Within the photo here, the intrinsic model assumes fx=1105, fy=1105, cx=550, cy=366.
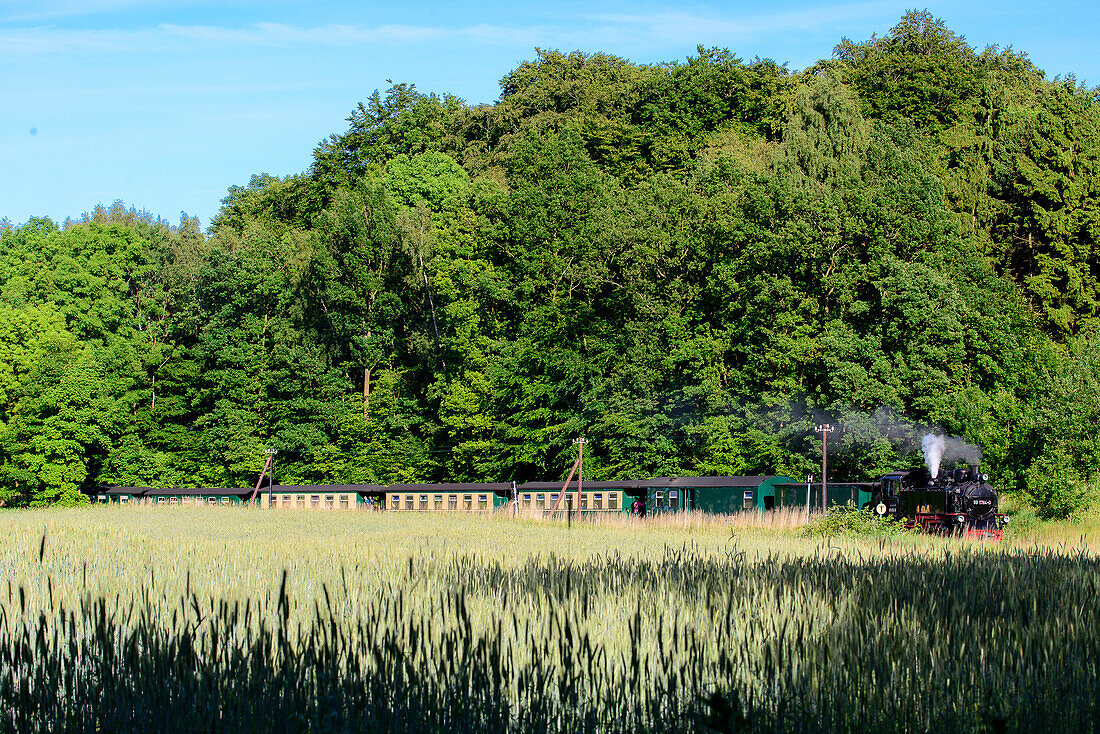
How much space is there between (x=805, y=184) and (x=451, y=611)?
41.6 meters

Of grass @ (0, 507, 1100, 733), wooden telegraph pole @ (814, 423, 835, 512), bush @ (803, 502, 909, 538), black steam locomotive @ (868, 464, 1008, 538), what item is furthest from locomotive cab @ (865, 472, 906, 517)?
grass @ (0, 507, 1100, 733)

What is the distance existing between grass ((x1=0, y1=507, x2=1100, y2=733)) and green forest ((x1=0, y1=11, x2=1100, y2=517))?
28.5 meters

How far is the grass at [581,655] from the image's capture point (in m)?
6.62

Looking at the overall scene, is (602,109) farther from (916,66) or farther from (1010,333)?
(1010,333)

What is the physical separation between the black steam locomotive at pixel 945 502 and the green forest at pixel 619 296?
782cm

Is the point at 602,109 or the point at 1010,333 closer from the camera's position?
the point at 1010,333

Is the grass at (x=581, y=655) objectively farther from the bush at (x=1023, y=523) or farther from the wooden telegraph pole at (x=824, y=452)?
the wooden telegraph pole at (x=824, y=452)

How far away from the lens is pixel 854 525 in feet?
89.1

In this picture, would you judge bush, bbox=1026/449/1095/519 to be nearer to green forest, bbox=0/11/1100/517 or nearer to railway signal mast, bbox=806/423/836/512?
green forest, bbox=0/11/1100/517

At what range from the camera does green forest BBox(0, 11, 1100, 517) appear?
142 ft

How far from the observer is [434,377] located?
198 feet

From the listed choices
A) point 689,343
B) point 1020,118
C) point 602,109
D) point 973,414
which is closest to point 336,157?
point 602,109

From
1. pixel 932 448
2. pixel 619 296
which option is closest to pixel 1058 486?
pixel 932 448

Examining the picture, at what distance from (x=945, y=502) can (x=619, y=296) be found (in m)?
25.1
